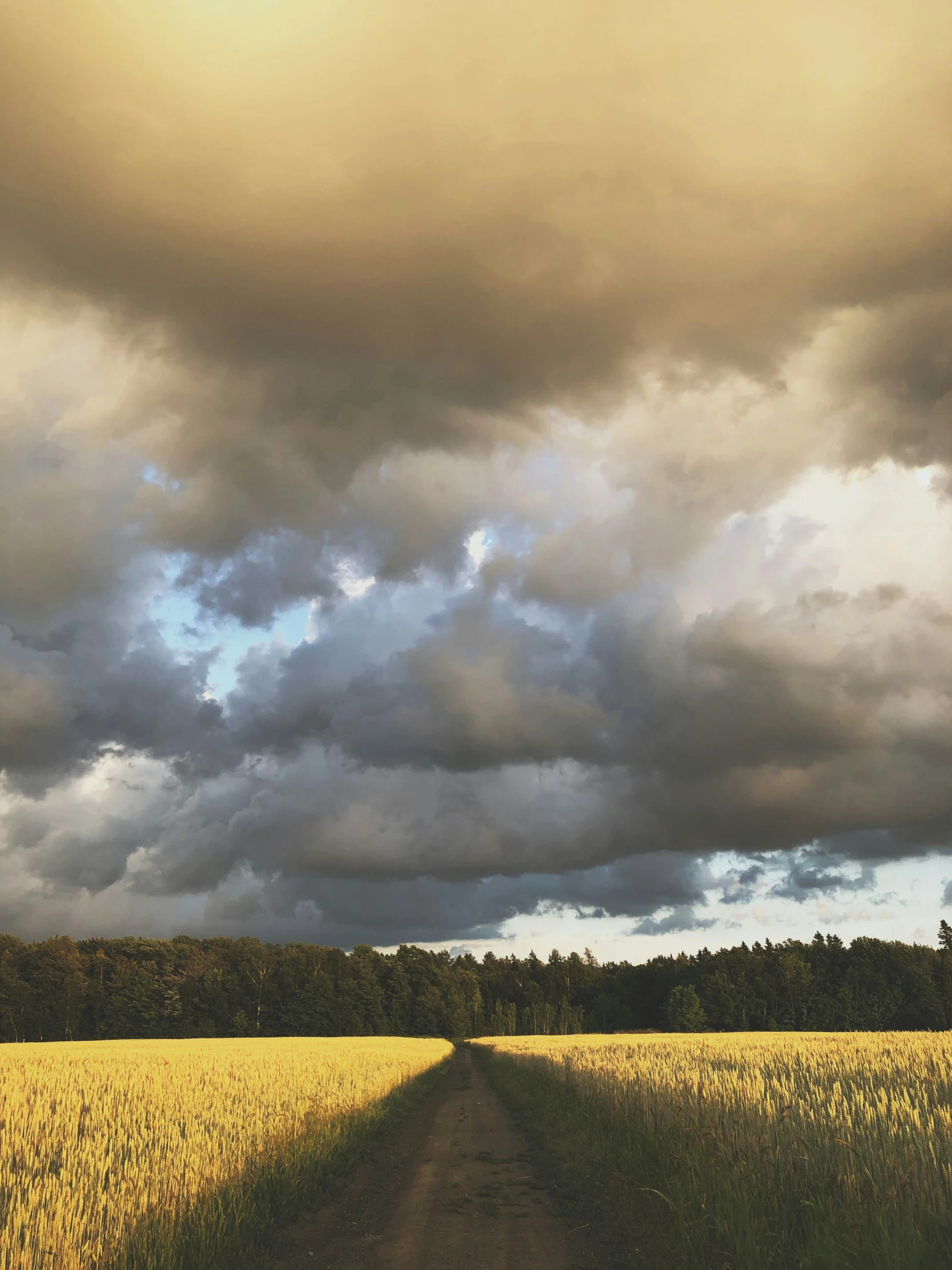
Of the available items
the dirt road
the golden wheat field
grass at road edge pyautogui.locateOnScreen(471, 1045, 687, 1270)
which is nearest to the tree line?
the golden wheat field

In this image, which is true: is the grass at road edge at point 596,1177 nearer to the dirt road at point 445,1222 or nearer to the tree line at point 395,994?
the dirt road at point 445,1222

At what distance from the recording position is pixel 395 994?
141 meters

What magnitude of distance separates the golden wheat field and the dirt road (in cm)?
151

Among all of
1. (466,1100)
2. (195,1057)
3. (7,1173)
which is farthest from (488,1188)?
(195,1057)

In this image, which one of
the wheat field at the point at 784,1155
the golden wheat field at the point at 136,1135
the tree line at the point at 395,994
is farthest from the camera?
the tree line at the point at 395,994

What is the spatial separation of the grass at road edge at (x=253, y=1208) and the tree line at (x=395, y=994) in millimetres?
122370

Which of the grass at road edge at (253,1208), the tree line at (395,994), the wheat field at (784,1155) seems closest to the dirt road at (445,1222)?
the grass at road edge at (253,1208)

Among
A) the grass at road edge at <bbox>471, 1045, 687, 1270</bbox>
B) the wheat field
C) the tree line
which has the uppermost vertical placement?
the wheat field

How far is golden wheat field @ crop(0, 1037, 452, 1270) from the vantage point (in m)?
9.20

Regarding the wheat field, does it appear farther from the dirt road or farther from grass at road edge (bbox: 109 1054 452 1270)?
grass at road edge (bbox: 109 1054 452 1270)

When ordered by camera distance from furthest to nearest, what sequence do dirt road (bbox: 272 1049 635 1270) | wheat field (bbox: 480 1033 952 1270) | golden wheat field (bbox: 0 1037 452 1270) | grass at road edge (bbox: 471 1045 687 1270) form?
1. dirt road (bbox: 272 1049 635 1270)
2. grass at road edge (bbox: 471 1045 687 1270)
3. golden wheat field (bbox: 0 1037 452 1270)
4. wheat field (bbox: 480 1033 952 1270)

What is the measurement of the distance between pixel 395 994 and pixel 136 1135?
13870 centimetres

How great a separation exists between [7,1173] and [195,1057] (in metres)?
32.0

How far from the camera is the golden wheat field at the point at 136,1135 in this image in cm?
920
